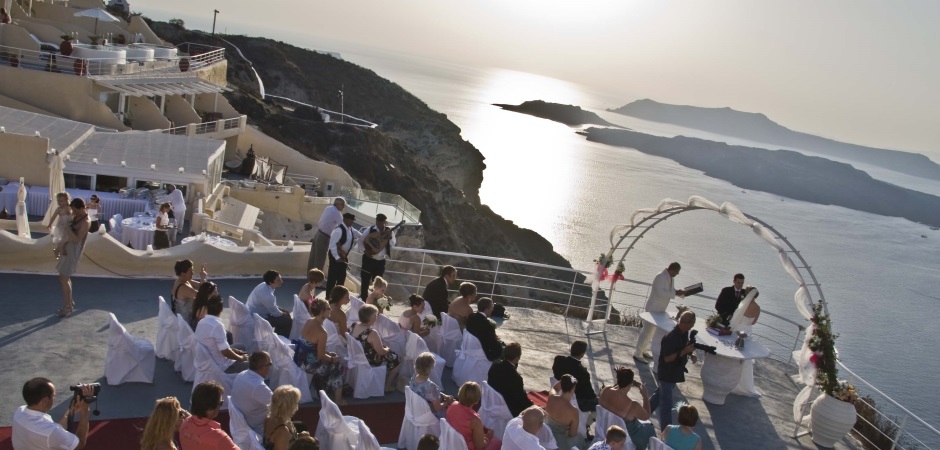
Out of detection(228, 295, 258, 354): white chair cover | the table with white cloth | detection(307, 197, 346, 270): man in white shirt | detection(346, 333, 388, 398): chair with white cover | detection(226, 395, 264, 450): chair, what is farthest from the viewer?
detection(307, 197, 346, 270): man in white shirt

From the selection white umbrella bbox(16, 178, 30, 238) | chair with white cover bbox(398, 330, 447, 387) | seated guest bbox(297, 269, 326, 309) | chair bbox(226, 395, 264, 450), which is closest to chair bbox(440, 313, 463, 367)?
chair with white cover bbox(398, 330, 447, 387)

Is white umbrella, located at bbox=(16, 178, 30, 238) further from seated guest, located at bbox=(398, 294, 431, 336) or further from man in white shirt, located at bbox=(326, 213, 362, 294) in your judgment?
seated guest, located at bbox=(398, 294, 431, 336)

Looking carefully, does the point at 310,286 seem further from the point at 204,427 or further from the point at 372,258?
the point at 204,427

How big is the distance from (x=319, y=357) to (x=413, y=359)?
1473 mm

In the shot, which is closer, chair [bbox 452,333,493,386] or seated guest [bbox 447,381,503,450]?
seated guest [bbox 447,381,503,450]

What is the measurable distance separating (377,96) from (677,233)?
4279cm

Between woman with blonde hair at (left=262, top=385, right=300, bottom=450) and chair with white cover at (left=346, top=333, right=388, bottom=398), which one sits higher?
woman with blonde hair at (left=262, top=385, right=300, bottom=450)

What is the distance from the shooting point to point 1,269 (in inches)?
440

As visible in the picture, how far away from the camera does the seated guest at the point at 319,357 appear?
816 centimetres

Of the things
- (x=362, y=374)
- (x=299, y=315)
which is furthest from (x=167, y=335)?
(x=362, y=374)

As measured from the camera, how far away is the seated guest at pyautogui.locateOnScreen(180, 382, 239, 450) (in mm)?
5602

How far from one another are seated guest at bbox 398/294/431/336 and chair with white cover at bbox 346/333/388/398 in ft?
2.94

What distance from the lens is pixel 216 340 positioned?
7.80 meters

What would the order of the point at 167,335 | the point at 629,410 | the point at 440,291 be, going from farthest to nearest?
the point at 440,291, the point at 167,335, the point at 629,410
